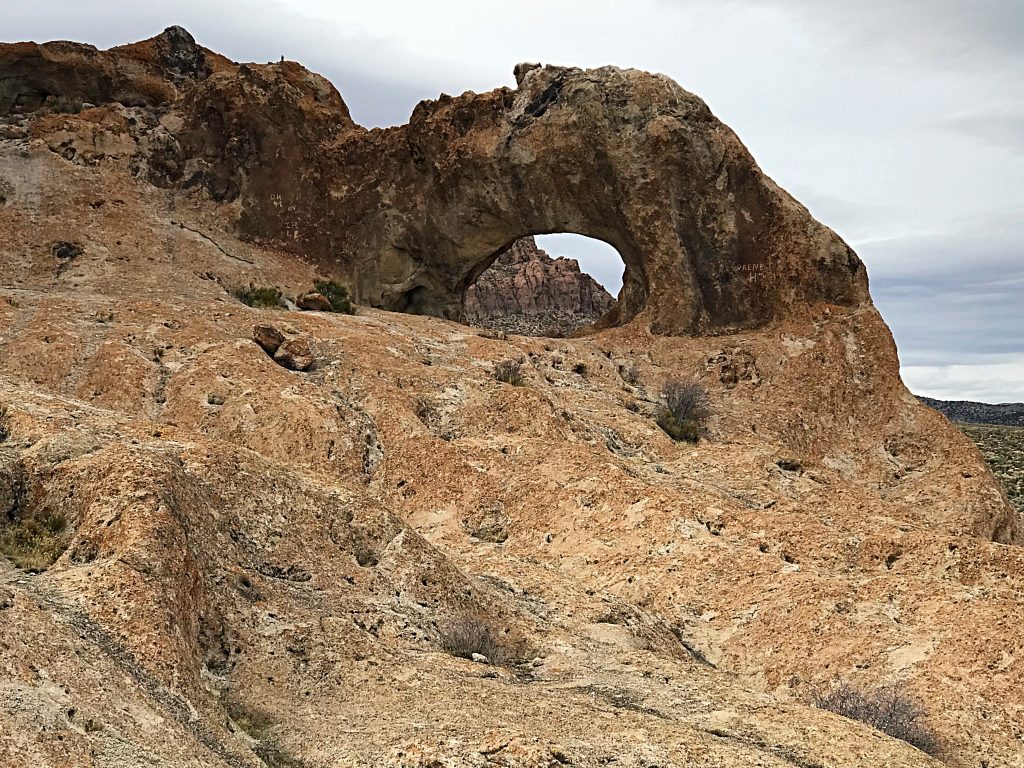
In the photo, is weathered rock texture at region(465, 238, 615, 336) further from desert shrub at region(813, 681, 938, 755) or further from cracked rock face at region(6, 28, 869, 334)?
desert shrub at region(813, 681, 938, 755)

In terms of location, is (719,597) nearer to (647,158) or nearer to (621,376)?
(621,376)

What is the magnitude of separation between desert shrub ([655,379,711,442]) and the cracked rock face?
3526 mm

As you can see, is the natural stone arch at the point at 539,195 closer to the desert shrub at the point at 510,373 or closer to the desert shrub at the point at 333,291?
the desert shrub at the point at 333,291

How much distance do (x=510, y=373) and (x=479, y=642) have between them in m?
12.0

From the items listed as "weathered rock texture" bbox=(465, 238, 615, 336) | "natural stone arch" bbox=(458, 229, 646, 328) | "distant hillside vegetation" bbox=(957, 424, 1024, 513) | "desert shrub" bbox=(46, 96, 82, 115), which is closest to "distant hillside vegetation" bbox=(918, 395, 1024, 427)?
"distant hillside vegetation" bbox=(957, 424, 1024, 513)

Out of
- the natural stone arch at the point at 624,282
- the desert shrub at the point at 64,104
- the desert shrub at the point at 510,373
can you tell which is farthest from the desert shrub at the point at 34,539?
the desert shrub at the point at 64,104

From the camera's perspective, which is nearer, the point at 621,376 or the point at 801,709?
the point at 801,709

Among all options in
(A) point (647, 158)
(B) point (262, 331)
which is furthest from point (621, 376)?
(B) point (262, 331)

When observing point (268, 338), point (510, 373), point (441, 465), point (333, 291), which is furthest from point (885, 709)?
point (333, 291)

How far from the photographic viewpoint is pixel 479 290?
268 ft

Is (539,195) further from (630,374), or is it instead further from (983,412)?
(983,412)

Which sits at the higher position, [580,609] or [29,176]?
[29,176]

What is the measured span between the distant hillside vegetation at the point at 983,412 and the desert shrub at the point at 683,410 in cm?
6135

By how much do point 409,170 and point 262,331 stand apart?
12.2 meters
